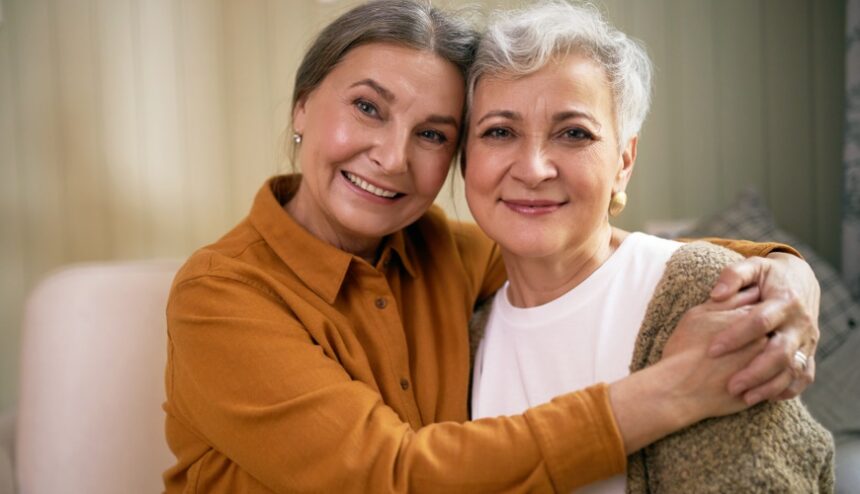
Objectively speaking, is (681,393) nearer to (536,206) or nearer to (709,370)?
(709,370)

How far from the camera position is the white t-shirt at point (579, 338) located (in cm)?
125

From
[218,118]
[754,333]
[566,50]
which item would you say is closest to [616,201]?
[566,50]

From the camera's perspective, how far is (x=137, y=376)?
1653 millimetres

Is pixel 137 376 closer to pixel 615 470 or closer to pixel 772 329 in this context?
pixel 615 470

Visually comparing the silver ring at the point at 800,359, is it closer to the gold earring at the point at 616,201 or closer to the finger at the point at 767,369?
the finger at the point at 767,369

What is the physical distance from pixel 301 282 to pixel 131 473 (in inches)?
25.5

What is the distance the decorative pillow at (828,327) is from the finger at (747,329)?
4.18 ft

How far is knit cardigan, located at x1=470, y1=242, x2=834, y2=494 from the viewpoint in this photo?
3.46ft

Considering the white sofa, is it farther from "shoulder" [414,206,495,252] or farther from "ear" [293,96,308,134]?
"shoulder" [414,206,495,252]

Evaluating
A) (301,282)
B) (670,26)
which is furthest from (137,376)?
(670,26)

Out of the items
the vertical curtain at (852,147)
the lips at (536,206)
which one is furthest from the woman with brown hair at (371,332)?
the vertical curtain at (852,147)

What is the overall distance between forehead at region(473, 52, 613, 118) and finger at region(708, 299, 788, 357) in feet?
1.39

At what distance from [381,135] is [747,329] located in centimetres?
71

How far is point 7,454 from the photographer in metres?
1.69
